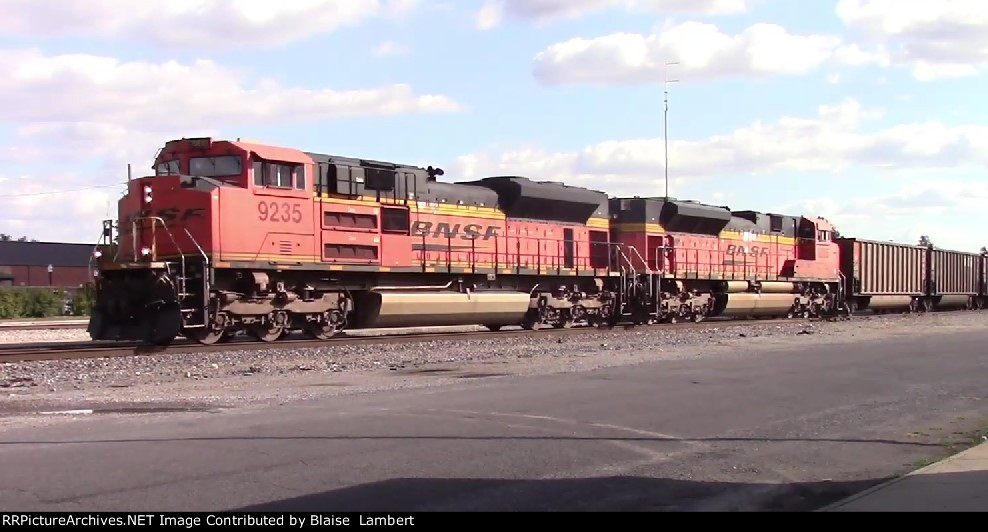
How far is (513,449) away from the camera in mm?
8141

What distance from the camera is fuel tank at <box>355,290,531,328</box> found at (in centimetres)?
2122

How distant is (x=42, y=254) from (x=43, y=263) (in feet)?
3.97

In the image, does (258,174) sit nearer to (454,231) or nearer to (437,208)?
(437,208)

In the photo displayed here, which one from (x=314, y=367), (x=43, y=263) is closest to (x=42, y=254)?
(x=43, y=263)

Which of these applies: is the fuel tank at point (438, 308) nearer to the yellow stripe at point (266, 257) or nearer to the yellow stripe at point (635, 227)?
the yellow stripe at point (266, 257)

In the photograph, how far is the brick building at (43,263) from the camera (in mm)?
81938

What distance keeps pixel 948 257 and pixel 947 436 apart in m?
44.8

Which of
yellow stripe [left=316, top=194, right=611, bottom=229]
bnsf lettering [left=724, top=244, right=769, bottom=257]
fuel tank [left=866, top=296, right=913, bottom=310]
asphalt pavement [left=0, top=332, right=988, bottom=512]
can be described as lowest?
asphalt pavement [left=0, top=332, right=988, bottom=512]

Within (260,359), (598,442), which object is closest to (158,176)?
(260,359)

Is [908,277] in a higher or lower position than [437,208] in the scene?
lower

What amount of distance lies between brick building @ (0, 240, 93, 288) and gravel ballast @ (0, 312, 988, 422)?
7082 cm

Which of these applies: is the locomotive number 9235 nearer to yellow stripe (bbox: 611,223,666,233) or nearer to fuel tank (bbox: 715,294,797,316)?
yellow stripe (bbox: 611,223,666,233)
